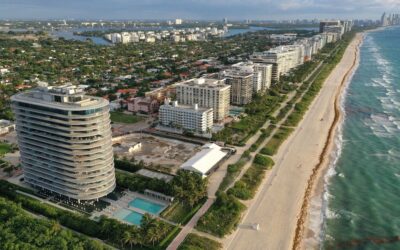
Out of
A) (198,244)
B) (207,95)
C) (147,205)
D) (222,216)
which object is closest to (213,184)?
(222,216)

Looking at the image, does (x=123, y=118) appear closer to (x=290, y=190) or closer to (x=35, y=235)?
(x=290, y=190)

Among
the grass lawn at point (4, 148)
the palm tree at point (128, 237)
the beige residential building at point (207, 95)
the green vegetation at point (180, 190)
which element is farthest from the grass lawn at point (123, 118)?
the palm tree at point (128, 237)

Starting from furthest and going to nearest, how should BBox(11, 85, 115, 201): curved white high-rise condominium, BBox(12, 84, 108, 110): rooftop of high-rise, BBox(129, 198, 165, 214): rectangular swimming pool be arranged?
BBox(129, 198, 165, 214): rectangular swimming pool → BBox(12, 84, 108, 110): rooftop of high-rise → BBox(11, 85, 115, 201): curved white high-rise condominium

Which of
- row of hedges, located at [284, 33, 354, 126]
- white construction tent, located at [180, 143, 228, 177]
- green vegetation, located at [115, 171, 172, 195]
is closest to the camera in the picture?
green vegetation, located at [115, 171, 172, 195]

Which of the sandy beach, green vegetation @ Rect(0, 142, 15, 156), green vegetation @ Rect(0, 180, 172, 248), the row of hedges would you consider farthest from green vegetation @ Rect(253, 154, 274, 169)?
green vegetation @ Rect(0, 142, 15, 156)

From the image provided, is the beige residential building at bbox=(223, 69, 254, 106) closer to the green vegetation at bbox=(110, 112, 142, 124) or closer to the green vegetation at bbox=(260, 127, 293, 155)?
the green vegetation at bbox=(260, 127, 293, 155)

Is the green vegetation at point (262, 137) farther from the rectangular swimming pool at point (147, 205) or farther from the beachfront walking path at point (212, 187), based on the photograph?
the rectangular swimming pool at point (147, 205)

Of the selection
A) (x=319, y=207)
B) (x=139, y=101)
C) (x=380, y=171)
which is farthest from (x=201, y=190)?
(x=139, y=101)
